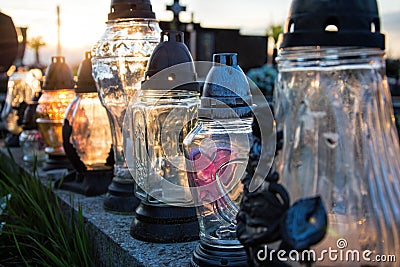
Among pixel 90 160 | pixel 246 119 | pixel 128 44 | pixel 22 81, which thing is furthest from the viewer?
pixel 22 81

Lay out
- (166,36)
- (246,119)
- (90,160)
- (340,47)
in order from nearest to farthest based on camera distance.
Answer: (340,47) < (246,119) < (166,36) < (90,160)

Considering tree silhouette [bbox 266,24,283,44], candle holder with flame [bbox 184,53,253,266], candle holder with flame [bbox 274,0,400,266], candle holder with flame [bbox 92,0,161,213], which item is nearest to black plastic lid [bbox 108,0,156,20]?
candle holder with flame [bbox 92,0,161,213]

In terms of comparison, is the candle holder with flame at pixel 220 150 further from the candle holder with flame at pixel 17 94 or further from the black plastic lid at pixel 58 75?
the candle holder with flame at pixel 17 94

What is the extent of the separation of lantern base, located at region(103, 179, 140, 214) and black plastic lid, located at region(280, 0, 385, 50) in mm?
1009

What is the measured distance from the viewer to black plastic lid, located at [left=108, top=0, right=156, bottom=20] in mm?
1396

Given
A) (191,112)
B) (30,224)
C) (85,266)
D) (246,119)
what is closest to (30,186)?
(30,224)

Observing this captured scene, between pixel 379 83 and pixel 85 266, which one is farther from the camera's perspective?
pixel 85 266

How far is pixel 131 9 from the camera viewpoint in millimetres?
1401

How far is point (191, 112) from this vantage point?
1146mm

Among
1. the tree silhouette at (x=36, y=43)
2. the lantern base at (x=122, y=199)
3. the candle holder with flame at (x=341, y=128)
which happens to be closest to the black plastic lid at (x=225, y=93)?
the candle holder with flame at (x=341, y=128)

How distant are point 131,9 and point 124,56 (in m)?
0.13

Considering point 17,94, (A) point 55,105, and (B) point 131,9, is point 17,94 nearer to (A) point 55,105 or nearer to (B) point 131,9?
(A) point 55,105

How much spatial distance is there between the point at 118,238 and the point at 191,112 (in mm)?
368

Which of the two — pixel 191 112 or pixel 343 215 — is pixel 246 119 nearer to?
pixel 191 112
